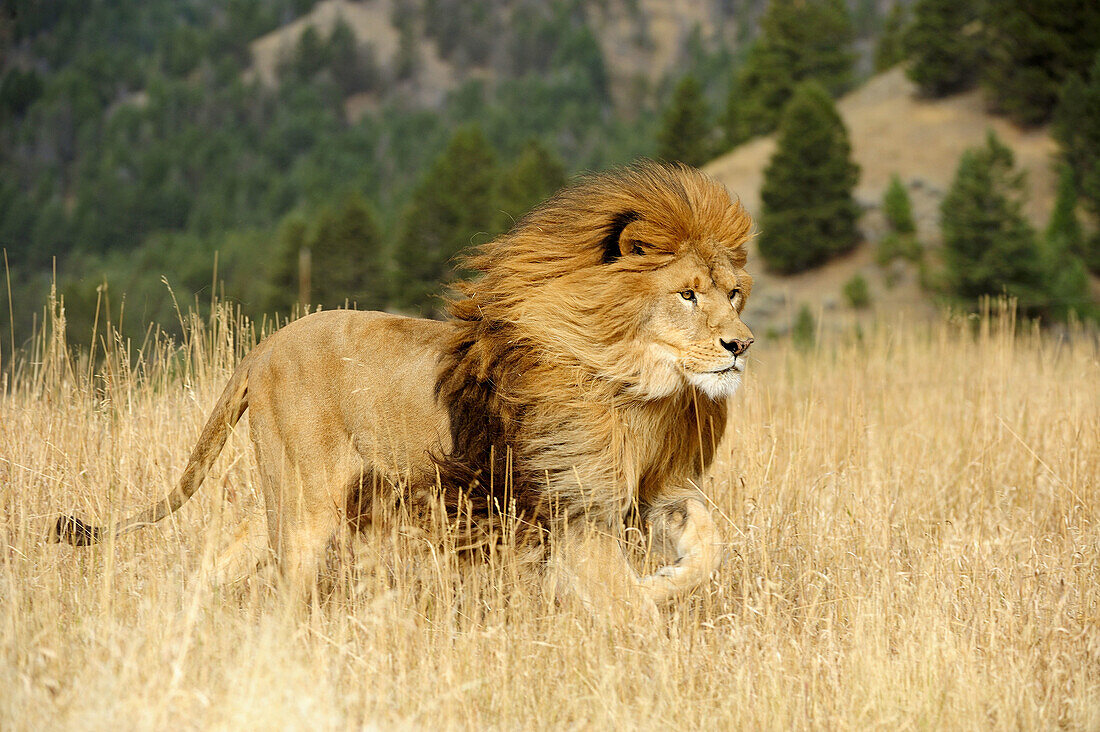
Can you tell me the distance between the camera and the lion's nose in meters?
3.59

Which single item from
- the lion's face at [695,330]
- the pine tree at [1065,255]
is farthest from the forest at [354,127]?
the lion's face at [695,330]

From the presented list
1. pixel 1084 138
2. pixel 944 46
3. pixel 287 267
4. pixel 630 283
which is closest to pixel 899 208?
pixel 1084 138

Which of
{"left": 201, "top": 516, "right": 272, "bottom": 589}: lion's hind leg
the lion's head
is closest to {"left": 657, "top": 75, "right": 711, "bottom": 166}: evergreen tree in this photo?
the lion's head

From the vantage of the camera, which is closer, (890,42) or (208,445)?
(208,445)

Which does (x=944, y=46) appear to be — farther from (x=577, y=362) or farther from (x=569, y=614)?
(x=569, y=614)

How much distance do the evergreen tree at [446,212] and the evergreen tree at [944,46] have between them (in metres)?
19.4

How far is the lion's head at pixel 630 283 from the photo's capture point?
12.2 feet

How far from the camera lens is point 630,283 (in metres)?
3.82

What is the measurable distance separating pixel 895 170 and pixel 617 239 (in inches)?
1549

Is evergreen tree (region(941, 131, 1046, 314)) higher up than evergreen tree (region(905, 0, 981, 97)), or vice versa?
evergreen tree (region(905, 0, 981, 97))

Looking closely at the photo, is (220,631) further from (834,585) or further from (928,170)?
(928,170)

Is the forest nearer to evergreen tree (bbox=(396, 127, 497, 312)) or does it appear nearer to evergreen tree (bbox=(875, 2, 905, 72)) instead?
Answer: evergreen tree (bbox=(396, 127, 497, 312))

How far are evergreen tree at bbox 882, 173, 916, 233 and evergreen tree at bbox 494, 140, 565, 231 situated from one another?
47.0ft

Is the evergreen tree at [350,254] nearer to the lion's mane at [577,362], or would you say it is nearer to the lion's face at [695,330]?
the lion's mane at [577,362]
